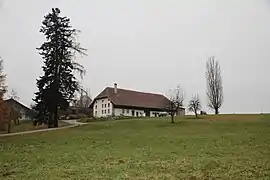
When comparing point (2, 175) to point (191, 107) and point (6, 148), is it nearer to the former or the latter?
point (6, 148)

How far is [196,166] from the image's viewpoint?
17.2 m

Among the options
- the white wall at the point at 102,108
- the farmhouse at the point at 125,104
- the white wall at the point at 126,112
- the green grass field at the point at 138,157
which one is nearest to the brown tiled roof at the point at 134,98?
the farmhouse at the point at 125,104

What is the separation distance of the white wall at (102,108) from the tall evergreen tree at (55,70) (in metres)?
29.6

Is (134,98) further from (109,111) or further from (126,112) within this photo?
(109,111)

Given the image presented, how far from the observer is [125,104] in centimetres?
8012

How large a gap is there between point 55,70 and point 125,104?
32.8 m

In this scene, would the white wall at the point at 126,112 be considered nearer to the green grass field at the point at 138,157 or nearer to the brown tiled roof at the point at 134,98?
the brown tiled roof at the point at 134,98

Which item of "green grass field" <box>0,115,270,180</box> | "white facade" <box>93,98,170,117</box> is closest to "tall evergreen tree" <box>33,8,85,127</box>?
"green grass field" <box>0,115,270,180</box>

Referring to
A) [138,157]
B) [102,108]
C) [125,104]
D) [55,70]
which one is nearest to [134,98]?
[125,104]

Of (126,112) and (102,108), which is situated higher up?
(102,108)

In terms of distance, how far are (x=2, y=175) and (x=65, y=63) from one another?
32731 millimetres

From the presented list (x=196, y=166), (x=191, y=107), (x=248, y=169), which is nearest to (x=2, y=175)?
(x=196, y=166)

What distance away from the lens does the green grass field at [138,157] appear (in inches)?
627

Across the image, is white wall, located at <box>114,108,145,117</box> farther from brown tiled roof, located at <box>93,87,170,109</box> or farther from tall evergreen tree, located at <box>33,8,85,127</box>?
tall evergreen tree, located at <box>33,8,85,127</box>
